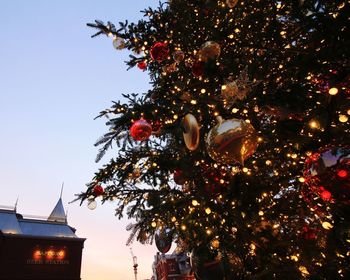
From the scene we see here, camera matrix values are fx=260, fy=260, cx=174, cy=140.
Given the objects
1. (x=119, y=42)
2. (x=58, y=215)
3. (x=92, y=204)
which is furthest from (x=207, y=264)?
(x=58, y=215)

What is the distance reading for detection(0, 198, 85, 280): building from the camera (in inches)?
752

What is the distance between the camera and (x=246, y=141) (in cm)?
234

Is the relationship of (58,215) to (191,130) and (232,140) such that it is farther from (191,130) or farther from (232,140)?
(232,140)

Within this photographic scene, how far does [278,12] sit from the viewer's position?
10.8 ft

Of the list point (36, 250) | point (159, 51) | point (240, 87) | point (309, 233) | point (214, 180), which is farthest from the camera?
point (36, 250)

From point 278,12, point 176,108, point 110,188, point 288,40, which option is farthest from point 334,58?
point 110,188

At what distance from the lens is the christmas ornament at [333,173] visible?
90.4 inches

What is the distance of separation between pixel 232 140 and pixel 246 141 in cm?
15

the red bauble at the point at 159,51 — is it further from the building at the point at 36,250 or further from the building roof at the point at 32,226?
the building roof at the point at 32,226

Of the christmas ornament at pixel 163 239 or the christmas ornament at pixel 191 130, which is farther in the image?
the christmas ornament at pixel 163 239

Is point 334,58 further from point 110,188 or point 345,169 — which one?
point 110,188

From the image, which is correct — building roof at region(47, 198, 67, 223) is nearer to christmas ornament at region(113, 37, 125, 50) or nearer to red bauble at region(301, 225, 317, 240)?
christmas ornament at region(113, 37, 125, 50)

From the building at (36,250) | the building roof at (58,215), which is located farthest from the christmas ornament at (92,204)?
the building roof at (58,215)

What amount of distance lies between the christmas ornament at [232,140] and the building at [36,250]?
882 inches
